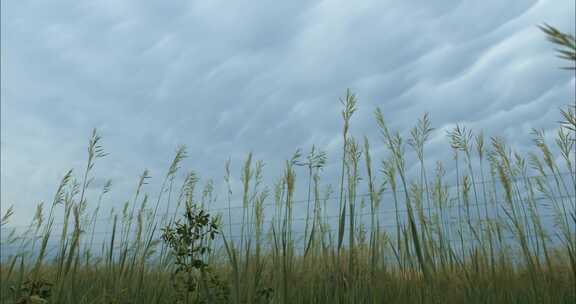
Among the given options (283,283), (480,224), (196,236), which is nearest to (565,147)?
(480,224)

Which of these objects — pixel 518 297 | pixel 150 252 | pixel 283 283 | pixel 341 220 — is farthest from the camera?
pixel 150 252

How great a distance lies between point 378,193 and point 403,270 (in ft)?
2.14

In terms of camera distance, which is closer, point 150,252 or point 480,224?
point 150,252

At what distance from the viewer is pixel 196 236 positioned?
240cm

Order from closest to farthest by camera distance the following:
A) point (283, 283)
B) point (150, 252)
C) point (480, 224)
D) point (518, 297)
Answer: point (283, 283), point (518, 297), point (150, 252), point (480, 224)

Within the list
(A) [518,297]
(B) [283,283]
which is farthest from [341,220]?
(A) [518,297]

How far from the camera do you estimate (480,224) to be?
3.09 meters

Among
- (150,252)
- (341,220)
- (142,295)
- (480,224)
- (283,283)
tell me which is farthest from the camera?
(480,224)

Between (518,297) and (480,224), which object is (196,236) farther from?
(480,224)

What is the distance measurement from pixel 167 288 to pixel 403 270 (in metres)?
1.65

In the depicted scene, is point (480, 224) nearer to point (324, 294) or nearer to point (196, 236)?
point (324, 294)

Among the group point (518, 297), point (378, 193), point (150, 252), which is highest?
point (378, 193)

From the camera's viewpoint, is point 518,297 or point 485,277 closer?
point 518,297

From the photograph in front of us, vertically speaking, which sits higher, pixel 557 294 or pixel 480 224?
pixel 480 224
